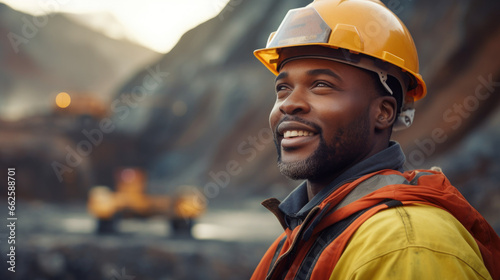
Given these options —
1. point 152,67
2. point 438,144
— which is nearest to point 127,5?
point 152,67

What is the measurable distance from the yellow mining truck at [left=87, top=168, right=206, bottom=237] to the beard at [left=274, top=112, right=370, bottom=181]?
28.7 feet

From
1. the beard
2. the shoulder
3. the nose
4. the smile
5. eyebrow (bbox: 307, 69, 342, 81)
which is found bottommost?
the shoulder

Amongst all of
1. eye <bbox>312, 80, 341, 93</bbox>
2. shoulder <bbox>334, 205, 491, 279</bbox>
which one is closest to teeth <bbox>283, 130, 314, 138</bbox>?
eye <bbox>312, 80, 341, 93</bbox>

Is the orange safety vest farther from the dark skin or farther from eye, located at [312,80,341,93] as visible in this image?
eye, located at [312,80,341,93]

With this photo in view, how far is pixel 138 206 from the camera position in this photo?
1017 cm

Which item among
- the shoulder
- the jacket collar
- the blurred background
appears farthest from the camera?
the blurred background

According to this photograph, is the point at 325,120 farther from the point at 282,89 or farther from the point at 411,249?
the point at 411,249

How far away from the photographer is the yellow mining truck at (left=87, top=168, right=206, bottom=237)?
Result: 1016cm

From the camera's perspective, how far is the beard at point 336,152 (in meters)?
1.67

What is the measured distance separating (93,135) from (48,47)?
10.9 metres

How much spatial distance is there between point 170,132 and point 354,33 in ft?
83.0

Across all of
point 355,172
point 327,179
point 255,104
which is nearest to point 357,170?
point 355,172

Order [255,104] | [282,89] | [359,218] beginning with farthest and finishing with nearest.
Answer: [255,104], [282,89], [359,218]

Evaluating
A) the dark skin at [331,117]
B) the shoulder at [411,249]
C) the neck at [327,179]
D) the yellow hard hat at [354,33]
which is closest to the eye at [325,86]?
the dark skin at [331,117]
